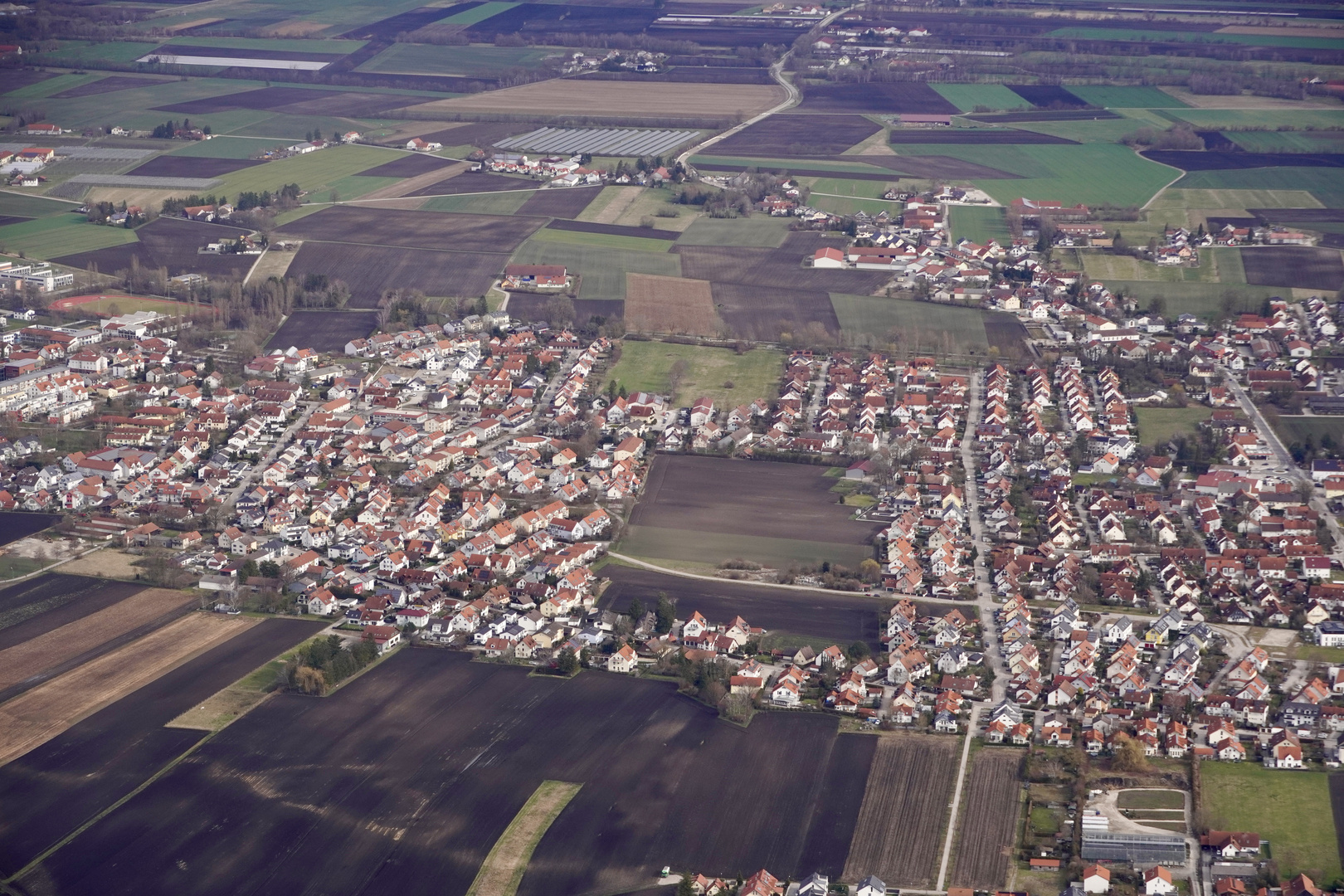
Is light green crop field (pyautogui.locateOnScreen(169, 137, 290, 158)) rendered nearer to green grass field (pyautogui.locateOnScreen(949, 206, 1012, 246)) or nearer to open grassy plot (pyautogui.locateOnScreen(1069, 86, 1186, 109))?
green grass field (pyautogui.locateOnScreen(949, 206, 1012, 246))

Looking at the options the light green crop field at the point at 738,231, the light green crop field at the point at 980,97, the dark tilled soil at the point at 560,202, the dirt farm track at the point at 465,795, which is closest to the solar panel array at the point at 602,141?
the dark tilled soil at the point at 560,202

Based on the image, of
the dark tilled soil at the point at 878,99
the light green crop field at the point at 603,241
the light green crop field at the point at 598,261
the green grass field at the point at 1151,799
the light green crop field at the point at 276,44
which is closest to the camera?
the green grass field at the point at 1151,799

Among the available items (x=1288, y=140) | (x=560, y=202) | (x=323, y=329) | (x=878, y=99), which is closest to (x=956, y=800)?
(x=323, y=329)

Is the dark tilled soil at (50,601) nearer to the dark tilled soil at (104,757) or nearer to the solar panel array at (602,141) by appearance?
the dark tilled soil at (104,757)

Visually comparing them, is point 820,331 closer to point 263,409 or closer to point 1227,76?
point 263,409

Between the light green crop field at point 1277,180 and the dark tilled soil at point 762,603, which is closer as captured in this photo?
the dark tilled soil at point 762,603

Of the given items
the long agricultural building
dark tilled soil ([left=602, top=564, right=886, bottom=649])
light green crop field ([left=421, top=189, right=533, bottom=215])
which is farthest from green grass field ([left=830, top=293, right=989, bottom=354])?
the long agricultural building

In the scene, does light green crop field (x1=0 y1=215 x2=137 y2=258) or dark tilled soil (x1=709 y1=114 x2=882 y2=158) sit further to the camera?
dark tilled soil (x1=709 y1=114 x2=882 y2=158)
